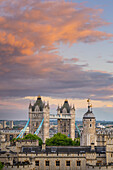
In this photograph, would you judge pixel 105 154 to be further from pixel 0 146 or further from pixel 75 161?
pixel 0 146

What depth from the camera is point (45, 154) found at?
292ft

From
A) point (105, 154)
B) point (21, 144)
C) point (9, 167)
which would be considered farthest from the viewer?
point (21, 144)

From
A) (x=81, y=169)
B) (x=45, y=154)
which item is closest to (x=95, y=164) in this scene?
(x=81, y=169)

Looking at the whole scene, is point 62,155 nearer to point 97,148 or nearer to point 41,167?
point 41,167

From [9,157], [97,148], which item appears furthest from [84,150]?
[9,157]

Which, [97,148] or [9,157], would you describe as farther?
[97,148]

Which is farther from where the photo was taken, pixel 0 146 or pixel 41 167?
pixel 0 146

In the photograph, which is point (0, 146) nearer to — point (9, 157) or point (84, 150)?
point (9, 157)

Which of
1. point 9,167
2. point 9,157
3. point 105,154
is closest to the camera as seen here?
point 9,167

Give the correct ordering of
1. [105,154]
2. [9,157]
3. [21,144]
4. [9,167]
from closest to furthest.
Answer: [9,167]
[9,157]
[105,154]
[21,144]

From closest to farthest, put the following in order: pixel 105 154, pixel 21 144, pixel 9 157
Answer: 1. pixel 9 157
2. pixel 105 154
3. pixel 21 144

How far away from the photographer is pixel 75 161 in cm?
8862

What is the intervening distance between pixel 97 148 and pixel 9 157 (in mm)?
21141

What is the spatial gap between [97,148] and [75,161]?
9645 mm
